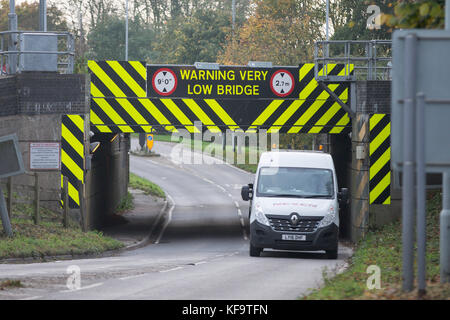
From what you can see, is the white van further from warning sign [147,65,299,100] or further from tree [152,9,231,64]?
tree [152,9,231,64]

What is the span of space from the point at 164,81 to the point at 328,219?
7416mm

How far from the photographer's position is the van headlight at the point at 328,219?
63.0ft

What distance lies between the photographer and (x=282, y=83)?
972 inches

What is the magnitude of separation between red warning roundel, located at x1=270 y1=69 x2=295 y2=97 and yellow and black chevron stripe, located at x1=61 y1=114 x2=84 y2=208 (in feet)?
Result: 18.4

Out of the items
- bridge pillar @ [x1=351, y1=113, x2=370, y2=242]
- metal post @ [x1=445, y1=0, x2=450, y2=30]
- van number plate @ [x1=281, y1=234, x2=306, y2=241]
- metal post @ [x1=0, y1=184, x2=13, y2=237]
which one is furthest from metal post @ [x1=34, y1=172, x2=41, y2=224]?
metal post @ [x1=445, y1=0, x2=450, y2=30]

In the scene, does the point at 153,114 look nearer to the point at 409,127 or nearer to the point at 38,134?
the point at 38,134

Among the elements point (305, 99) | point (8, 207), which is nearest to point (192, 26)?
point (305, 99)

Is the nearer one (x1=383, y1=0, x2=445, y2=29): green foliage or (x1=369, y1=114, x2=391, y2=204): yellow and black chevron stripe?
(x1=383, y1=0, x2=445, y2=29): green foliage

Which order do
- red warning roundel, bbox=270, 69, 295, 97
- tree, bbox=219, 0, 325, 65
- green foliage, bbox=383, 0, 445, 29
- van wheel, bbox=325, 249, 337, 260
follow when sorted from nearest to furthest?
green foliage, bbox=383, 0, 445, 29 → van wheel, bbox=325, 249, 337, 260 → red warning roundel, bbox=270, 69, 295, 97 → tree, bbox=219, 0, 325, 65

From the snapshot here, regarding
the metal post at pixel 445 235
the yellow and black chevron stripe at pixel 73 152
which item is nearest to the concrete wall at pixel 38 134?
the yellow and black chevron stripe at pixel 73 152

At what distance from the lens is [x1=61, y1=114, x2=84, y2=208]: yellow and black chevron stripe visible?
23.0 meters

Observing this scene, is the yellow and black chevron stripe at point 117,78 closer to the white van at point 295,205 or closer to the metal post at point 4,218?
the white van at point 295,205

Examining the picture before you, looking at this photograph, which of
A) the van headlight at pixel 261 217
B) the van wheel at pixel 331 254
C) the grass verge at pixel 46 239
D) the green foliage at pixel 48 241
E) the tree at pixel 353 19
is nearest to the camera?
the green foliage at pixel 48 241
